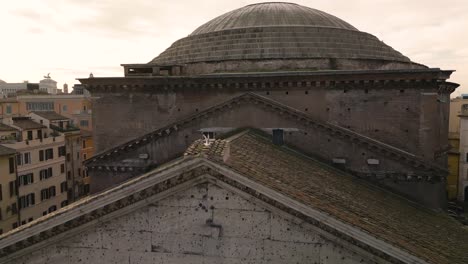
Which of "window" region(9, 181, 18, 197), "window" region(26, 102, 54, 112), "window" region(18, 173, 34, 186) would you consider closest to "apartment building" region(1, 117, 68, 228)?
"window" region(18, 173, 34, 186)

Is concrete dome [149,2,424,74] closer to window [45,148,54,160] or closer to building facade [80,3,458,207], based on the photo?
building facade [80,3,458,207]

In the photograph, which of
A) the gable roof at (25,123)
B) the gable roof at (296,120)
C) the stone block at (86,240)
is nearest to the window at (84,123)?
the gable roof at (25,123)

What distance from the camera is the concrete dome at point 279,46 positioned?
65.8 feet

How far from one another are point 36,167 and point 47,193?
2816 mm

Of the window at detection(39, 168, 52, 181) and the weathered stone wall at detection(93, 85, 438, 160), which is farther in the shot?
the window at detection(39, 168, 52, 181)

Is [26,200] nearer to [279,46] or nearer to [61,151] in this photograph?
[61,151]

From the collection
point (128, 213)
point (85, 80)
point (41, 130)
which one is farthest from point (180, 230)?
point (41, 130)

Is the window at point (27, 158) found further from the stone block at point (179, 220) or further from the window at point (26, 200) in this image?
the stone block at point (179, 220)

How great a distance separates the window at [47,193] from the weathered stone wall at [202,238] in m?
28.3

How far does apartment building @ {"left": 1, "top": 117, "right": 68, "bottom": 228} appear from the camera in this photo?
31.9m

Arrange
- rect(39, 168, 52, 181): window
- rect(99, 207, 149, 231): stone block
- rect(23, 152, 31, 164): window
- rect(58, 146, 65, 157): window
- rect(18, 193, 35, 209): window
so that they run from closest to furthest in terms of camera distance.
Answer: rect(99, 207, 149, 231): stone block, rect(18, 193, 35, 209): window, rect(23, 152, 31, 164): window, rect(39, 168, 52, 181): window, rect(58, 146, 65, 157): window

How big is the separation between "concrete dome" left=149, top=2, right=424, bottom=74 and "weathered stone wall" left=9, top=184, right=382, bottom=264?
488 inches

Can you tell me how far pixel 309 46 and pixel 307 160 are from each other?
7.95 m

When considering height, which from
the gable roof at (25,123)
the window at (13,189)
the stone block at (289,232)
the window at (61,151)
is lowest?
the window at (13,189)
